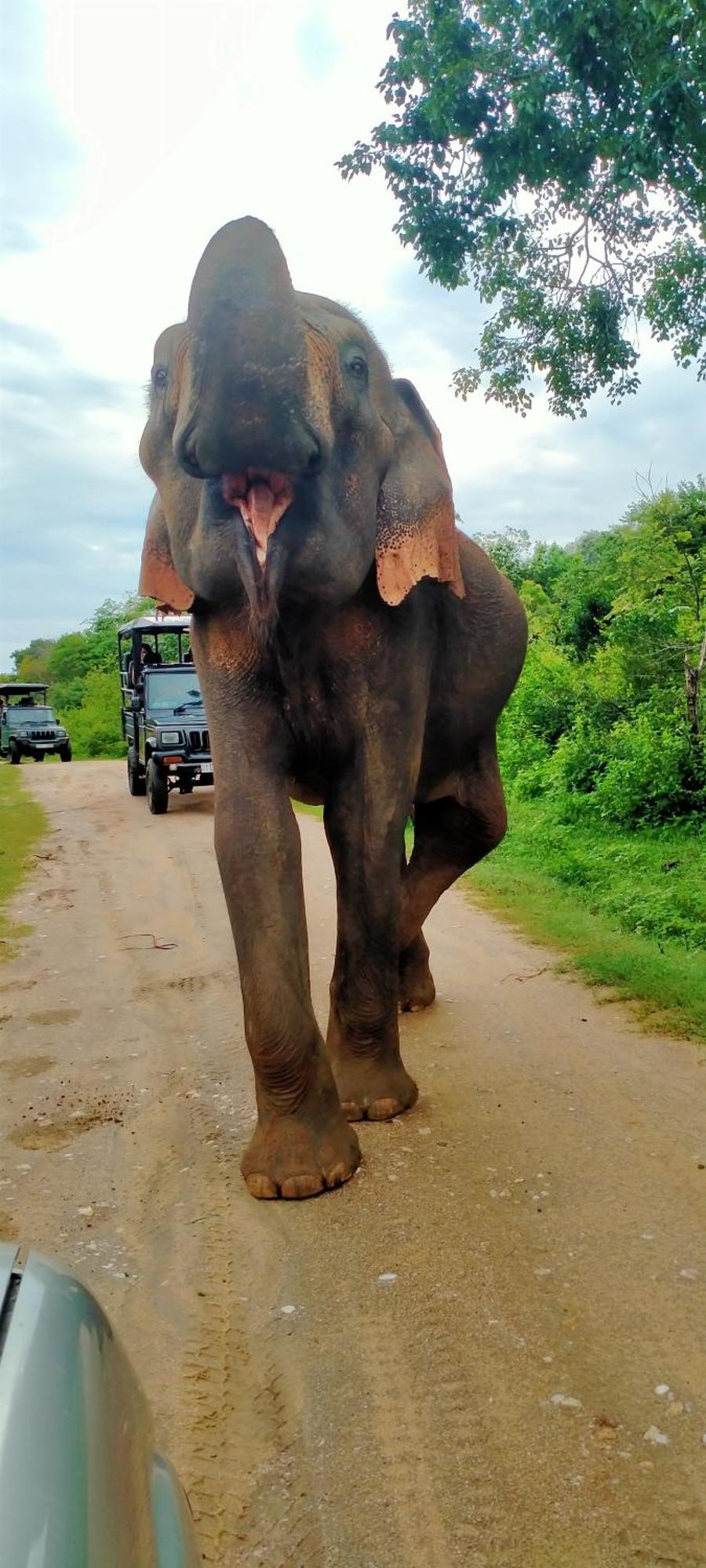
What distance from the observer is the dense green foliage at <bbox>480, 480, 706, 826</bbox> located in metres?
10.1

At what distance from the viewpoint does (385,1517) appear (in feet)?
A: 7.30

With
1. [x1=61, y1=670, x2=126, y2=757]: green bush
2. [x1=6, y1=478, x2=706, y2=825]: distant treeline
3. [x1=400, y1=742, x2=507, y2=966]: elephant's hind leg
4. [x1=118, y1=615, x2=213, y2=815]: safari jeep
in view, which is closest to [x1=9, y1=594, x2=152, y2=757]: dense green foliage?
[x1=61, y1=670, x2=126, y2=757]: green bush

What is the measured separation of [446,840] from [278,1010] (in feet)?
6.86

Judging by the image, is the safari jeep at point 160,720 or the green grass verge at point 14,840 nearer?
the green grass verge at point 14,840

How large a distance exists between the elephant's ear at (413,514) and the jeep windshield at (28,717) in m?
28.4

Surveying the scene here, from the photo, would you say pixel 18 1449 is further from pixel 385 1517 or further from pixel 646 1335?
pixel 646 1335

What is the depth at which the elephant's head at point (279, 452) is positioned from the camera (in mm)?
2803

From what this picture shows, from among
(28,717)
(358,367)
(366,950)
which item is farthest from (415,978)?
(28,717)

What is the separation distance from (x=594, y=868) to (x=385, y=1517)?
6845 mm

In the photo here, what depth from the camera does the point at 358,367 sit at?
3.41m

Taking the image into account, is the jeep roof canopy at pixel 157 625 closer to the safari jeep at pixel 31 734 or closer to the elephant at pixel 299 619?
the elephant at pixel 299 619

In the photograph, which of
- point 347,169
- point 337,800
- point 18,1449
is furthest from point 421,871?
point 347,169

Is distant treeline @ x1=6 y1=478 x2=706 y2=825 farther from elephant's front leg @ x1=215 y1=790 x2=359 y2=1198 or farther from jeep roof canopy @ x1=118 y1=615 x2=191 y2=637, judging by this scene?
elephant's front leg @ x1=215 y1=790 x2=359 y2=1198

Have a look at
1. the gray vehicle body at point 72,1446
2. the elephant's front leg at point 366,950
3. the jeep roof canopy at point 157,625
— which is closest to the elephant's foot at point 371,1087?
the elephant's front leg at point 366,950
